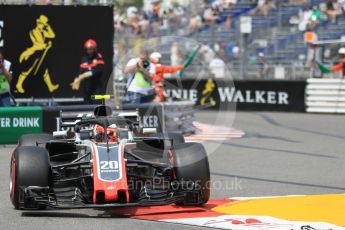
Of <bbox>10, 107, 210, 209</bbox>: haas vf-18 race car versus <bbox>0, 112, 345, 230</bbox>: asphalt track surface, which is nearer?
<bbox>0, 112, 345, 230</bbox>: asphalt track surface

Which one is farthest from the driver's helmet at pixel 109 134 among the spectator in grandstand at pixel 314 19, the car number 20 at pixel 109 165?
the spectator in grandstand at pixel 314 19

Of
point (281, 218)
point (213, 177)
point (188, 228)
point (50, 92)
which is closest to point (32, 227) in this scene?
point (188, 228)

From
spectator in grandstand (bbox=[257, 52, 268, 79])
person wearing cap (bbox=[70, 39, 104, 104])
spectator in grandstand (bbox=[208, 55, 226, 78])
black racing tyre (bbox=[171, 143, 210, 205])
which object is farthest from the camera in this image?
spectator in grandstand (bbox=[208, 55, 226, 78])

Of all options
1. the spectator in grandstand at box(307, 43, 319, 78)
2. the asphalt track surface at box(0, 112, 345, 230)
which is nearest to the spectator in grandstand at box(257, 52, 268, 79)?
the spectator in grandstand at box(307, 43, 319, 78)

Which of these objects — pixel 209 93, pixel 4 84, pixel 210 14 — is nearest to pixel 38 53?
pixel 4 84

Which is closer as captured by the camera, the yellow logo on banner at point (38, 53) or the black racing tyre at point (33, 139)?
the black racing tyre at point (33, 139)

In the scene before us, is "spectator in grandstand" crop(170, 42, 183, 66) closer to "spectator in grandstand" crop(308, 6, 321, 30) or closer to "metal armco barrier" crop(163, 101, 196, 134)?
"spectator in grandstand" crop(308, 6, 321, 30)

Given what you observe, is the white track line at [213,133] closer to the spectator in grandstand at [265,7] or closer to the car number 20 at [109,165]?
the car number 20 at [109,165]

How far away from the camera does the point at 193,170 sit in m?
8.38

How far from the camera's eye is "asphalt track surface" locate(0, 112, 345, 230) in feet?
25.9

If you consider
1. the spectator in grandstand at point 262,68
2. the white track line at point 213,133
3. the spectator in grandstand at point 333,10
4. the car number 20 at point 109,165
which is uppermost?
the spectator in grandstand at point 333,10

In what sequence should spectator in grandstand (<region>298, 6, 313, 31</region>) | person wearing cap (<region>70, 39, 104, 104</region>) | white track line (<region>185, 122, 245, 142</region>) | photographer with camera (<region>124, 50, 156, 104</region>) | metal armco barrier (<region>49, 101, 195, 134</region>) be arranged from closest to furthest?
metal armco barrier (<region>49, 101, 195, 134</region>)
photographer with camera (<region>124, 50, 156, 104</region>)
white track line (<region>185, 122, 245, 142</region>)
person wearing cap (<region>70, 39, 104, 104</region>)
spectator in grandstand (<region>298, 6, 313, 31</region>)

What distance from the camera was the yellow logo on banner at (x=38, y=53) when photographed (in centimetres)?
1759

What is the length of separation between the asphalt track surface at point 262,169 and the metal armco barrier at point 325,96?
71.4 inches
